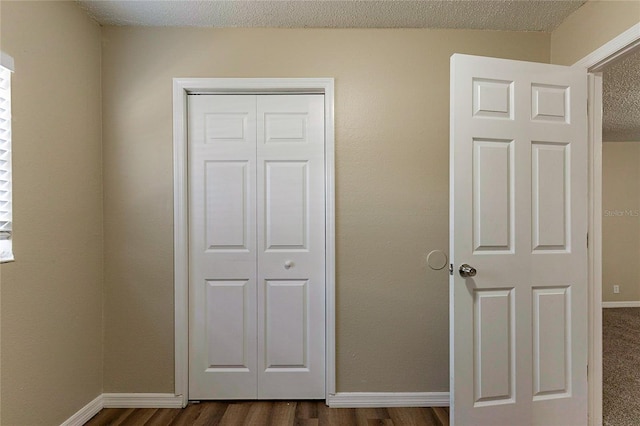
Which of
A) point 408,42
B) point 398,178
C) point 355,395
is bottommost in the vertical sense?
point 355,395

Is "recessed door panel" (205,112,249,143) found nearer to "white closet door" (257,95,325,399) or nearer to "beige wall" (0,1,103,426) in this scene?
"white closet door" (257,95,325,399)

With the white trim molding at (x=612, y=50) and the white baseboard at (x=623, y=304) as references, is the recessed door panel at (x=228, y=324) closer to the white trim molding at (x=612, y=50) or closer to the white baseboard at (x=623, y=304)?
the white trim molding at (x=612, y=50)

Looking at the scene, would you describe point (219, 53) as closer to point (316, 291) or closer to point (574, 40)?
point (316, 291)

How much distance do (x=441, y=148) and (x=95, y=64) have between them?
229 cm

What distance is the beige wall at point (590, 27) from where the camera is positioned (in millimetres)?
1675

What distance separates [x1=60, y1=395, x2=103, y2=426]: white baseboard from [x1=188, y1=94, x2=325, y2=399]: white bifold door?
1.85 ft

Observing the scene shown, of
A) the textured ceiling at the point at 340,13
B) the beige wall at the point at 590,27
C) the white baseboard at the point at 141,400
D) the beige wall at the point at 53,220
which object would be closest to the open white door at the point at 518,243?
the beige wall at the point at 590,27

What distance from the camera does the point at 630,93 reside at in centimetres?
341

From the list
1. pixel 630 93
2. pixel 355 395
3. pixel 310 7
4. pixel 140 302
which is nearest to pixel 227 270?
pixel 140 302

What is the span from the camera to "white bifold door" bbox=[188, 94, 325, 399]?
2.28m

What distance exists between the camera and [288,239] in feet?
7.50

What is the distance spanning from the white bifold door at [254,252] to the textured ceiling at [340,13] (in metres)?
0.46

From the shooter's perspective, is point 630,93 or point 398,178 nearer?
point 398,178

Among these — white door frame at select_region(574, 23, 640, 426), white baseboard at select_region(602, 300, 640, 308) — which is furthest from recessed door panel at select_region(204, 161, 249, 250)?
white baseboard at select_region(602, 300, 640, 308)
